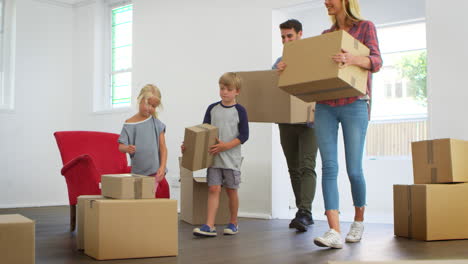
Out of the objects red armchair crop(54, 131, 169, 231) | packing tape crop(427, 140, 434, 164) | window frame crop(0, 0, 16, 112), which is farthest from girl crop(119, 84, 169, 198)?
window frame crop(0, 0, 16, 112)

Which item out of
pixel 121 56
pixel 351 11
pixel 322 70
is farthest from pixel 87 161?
pixel 121 56

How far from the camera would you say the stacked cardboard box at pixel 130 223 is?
218cm

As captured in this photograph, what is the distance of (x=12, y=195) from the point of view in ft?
18.7

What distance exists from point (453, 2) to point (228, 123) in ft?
5.76

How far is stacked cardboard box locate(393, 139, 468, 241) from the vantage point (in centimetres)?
288

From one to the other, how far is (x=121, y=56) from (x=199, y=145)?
3553mm

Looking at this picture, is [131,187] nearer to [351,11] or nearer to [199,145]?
[199,145]

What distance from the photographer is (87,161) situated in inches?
125

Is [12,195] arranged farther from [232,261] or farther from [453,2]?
[453,2]

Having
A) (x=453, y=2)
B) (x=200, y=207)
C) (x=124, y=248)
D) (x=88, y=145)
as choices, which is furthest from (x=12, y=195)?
(x=453, y=2)

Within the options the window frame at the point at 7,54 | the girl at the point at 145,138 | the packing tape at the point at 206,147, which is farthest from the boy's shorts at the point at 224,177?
the window frame at the point at 7,54

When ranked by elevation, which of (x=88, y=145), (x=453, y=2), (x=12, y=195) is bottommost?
(x=12, y=195)

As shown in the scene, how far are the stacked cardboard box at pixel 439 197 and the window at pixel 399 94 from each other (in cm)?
345

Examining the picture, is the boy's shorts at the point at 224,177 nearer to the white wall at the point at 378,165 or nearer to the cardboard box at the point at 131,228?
the cardboard box at the point at 131,228
